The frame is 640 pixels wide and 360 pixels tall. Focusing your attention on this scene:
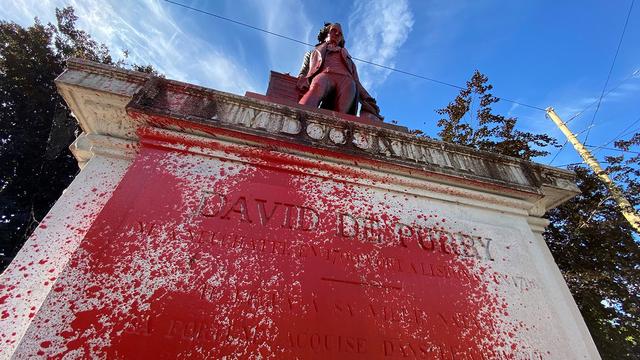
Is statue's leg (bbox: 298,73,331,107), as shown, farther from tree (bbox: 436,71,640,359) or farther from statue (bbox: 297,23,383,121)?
tree (bbox: 436,71,640,359)

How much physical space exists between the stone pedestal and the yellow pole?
6627 millimetres

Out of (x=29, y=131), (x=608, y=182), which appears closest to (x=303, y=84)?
(x=608, y=182)

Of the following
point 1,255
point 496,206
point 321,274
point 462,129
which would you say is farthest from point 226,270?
point 1,255

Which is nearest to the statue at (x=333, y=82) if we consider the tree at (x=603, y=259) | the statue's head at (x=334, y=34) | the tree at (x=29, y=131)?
the statue's head at (x=334, y=34)

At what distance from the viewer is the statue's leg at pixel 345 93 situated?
327 cm

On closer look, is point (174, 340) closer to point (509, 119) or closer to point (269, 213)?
point (269, 213)

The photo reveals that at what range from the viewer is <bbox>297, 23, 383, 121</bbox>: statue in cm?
323

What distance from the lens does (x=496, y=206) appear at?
2.26 meters

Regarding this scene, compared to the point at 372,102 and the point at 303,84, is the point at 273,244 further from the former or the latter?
the point at 372,102

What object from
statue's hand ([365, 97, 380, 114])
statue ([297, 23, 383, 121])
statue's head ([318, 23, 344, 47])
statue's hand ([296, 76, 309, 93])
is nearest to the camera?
statue ([297, 23, 383, 121])

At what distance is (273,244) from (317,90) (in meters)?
1.90

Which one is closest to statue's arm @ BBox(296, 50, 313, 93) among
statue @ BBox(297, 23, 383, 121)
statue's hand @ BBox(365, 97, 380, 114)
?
statue @ BBox(297, 23, 383, 121)

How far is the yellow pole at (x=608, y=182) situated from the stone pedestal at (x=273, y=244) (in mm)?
6627

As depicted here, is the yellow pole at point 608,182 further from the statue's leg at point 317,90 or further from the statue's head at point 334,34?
the statue's leg at point 317,90
